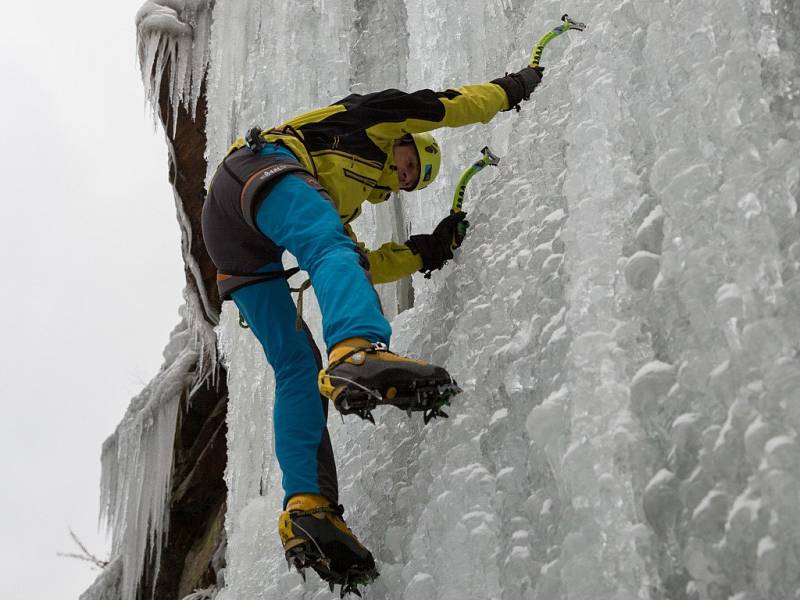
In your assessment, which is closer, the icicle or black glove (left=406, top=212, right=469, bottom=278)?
black glove (left=406, top=212, right=469, bottom=278)

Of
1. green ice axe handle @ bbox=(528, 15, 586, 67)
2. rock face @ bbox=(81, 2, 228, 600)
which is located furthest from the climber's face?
rock face @ bbox=(81, 2, 228, 600)

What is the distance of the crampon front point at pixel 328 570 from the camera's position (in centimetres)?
175

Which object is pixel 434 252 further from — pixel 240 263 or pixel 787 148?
pixel 787 148

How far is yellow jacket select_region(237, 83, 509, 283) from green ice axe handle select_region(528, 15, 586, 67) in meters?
0.12

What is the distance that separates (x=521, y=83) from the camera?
2.08m

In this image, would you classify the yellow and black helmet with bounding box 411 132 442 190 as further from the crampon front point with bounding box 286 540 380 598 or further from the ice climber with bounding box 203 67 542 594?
the crampon front point with bounding box 286 540 380 598

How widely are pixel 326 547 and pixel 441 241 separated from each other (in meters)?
0.76

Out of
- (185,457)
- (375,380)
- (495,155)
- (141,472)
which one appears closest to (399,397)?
(375,380)

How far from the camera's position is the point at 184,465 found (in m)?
5.77

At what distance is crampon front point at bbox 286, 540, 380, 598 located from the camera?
1.75 m

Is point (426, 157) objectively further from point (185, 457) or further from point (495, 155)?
point (185, 457)

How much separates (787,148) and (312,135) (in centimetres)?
113

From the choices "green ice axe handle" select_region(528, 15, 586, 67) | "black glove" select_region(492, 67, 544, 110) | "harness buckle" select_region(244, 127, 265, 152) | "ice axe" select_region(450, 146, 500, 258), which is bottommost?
"ice axe" select_region(450, 146, 500, 258)

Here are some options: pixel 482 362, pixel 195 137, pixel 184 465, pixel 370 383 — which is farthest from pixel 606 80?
pixel 184 465
